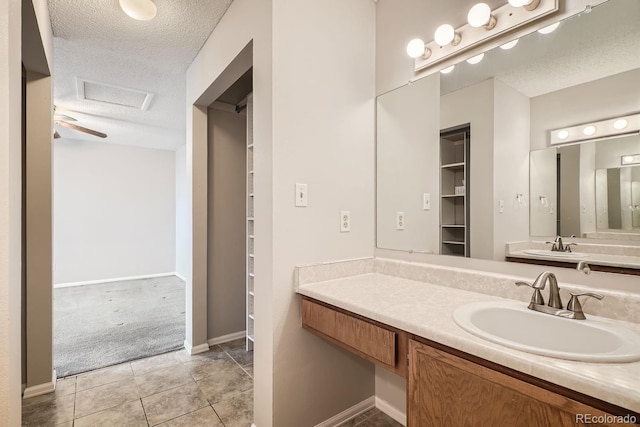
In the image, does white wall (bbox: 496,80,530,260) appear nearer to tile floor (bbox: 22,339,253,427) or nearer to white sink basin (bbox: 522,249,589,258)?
white sink basin (bbox: 522,249,589,258)

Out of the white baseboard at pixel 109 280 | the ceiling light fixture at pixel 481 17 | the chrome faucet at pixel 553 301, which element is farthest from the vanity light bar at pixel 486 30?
the white baseboard at pixel 109 280

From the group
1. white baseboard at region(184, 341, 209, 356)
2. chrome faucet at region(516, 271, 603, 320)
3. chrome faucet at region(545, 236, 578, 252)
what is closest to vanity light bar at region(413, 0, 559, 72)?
chrome faucet at region(545, 236, 578, 252)

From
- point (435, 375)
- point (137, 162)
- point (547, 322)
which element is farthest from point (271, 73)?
point (137, 162)

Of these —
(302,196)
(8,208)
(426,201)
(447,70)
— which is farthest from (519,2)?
(8,208)

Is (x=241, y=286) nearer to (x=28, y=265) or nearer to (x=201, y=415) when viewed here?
(x=201, y=415)

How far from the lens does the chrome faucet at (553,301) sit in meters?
1.06

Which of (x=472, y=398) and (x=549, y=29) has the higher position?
(x=549, y=29)

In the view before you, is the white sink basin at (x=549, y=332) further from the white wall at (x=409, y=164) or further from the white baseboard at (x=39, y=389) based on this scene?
the white baseboard at (x=39, y=389)

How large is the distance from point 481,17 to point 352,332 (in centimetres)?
150

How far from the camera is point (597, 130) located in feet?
3.82

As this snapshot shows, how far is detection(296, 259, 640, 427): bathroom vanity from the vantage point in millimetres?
712

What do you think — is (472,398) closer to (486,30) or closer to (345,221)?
(345,221)

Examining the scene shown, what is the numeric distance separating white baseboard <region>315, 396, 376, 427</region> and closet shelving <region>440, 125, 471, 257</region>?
105 cm

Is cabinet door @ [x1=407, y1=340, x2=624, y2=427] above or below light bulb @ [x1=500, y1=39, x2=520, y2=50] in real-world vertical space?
Result: below
